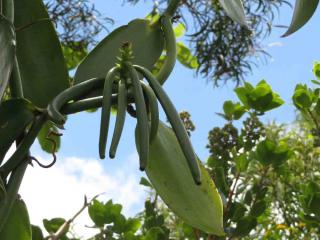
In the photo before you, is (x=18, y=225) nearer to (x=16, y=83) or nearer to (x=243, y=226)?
(x=16, y=83)

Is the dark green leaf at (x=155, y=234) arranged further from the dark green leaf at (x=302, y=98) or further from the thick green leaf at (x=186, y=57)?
the thick green leaf at (x=186, y=57)

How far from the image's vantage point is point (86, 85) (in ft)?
1.67

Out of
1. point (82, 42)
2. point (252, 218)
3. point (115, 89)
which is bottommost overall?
point (252, 218)

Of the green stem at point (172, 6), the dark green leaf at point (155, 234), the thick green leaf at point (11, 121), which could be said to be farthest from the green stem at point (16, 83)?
the dark green leaf at point (155, 234)

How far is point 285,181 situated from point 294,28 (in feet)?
2.99

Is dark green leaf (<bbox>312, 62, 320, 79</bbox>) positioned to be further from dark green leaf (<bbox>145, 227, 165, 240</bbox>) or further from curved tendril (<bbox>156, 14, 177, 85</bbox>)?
curved tendril (<bbox>156, 14, 177, 85</bbox>)

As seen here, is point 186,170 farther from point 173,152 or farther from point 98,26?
point 98,26

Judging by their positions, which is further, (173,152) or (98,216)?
(98,216)

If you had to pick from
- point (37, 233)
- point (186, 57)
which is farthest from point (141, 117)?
point (186, 57)

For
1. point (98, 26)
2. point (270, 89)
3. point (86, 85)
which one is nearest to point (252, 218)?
point (270, 89)

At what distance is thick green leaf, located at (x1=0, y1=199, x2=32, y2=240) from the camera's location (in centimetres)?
53

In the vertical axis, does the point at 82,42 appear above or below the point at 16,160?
above

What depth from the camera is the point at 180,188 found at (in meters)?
0.53

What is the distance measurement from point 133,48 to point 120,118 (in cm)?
14
